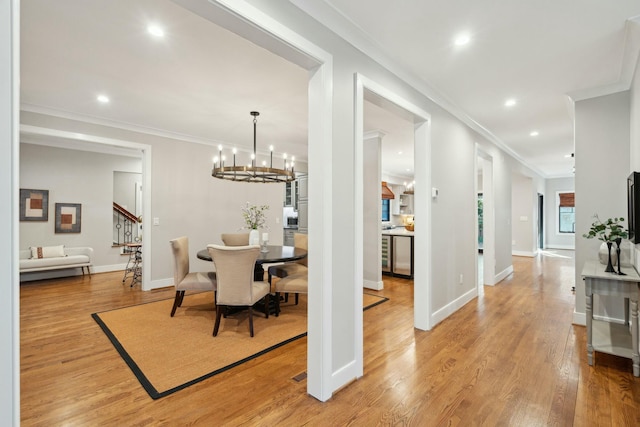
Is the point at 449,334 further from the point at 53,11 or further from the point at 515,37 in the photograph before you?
the point at 53,11

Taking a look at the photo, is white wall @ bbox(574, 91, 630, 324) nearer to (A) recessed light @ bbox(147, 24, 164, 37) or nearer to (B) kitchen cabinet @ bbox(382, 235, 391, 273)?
(B) kitchen cabinet @ bbox(382, 235, 391, 273)

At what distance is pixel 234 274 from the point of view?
301 centimetres

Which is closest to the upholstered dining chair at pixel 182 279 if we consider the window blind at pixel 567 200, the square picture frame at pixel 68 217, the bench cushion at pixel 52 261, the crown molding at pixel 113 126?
the crown molding at pixel 113 126

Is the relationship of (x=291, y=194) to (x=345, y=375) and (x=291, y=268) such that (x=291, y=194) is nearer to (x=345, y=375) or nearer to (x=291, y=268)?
(x=291, y=268)

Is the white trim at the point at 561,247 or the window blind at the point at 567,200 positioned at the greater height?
the window blind at the point at 567,200

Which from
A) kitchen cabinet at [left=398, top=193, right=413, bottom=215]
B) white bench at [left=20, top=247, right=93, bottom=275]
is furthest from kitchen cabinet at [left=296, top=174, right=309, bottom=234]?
white bench at [left=20, top=247, right=93, bottom=275]

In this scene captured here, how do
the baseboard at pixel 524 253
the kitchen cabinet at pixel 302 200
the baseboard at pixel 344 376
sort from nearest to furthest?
1. the baseboard at pixel 344 376
2. the kitchen cabinet at pixel 302 200
3. the baseboard at pixel 524 253

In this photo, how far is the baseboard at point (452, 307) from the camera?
3.40 meters

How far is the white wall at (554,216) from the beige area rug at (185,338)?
961 cm

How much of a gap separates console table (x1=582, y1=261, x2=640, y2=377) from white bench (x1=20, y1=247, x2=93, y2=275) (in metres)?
7.72

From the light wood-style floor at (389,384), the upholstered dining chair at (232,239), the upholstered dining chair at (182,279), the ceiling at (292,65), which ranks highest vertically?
the ceiling at (292,65)

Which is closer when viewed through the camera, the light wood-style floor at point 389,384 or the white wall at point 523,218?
the light wood-style floor at point 389,384

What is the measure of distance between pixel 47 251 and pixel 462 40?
745cm

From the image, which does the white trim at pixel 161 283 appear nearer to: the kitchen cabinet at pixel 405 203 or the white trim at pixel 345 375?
the white trim at pixel 345 375
